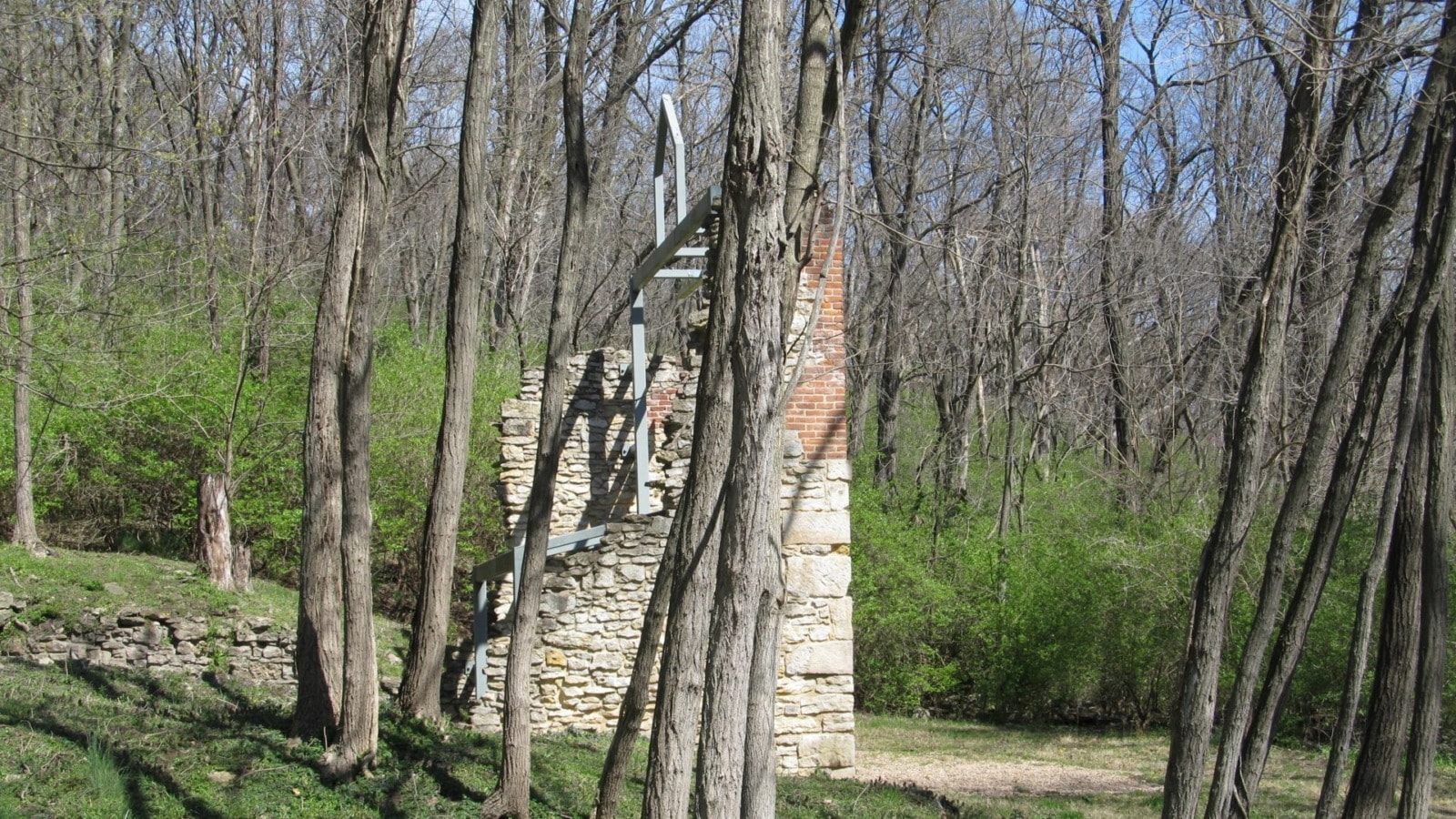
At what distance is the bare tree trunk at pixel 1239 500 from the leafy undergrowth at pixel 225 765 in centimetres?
276

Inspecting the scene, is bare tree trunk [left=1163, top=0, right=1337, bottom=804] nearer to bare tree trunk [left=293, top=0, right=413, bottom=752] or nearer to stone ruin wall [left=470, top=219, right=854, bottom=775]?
stone ruin wall [left=470, top=219, right=854, bottom=775]

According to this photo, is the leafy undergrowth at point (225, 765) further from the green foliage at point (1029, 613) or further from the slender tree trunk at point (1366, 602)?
the green foliage at point (1029, 613)

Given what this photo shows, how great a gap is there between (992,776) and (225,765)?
768 cm

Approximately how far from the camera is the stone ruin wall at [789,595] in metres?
11.3

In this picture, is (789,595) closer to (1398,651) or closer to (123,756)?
(1398,651)

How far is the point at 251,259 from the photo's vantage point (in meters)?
15.4

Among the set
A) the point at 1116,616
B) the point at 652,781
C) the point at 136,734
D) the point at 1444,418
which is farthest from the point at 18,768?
the point at 1116,616

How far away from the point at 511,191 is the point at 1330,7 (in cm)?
1616

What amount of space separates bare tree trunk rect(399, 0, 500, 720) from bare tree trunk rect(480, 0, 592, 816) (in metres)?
0.83

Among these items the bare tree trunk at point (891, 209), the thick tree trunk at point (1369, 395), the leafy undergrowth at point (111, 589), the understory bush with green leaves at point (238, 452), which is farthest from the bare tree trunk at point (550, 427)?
the bare tree trunk at point (891, 209)

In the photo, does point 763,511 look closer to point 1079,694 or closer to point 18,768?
point 18,768

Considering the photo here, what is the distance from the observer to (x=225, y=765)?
7.66m

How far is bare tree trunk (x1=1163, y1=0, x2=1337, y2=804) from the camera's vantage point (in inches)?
264

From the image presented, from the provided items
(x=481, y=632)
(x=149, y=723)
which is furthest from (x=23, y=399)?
(x=149, y=723)
